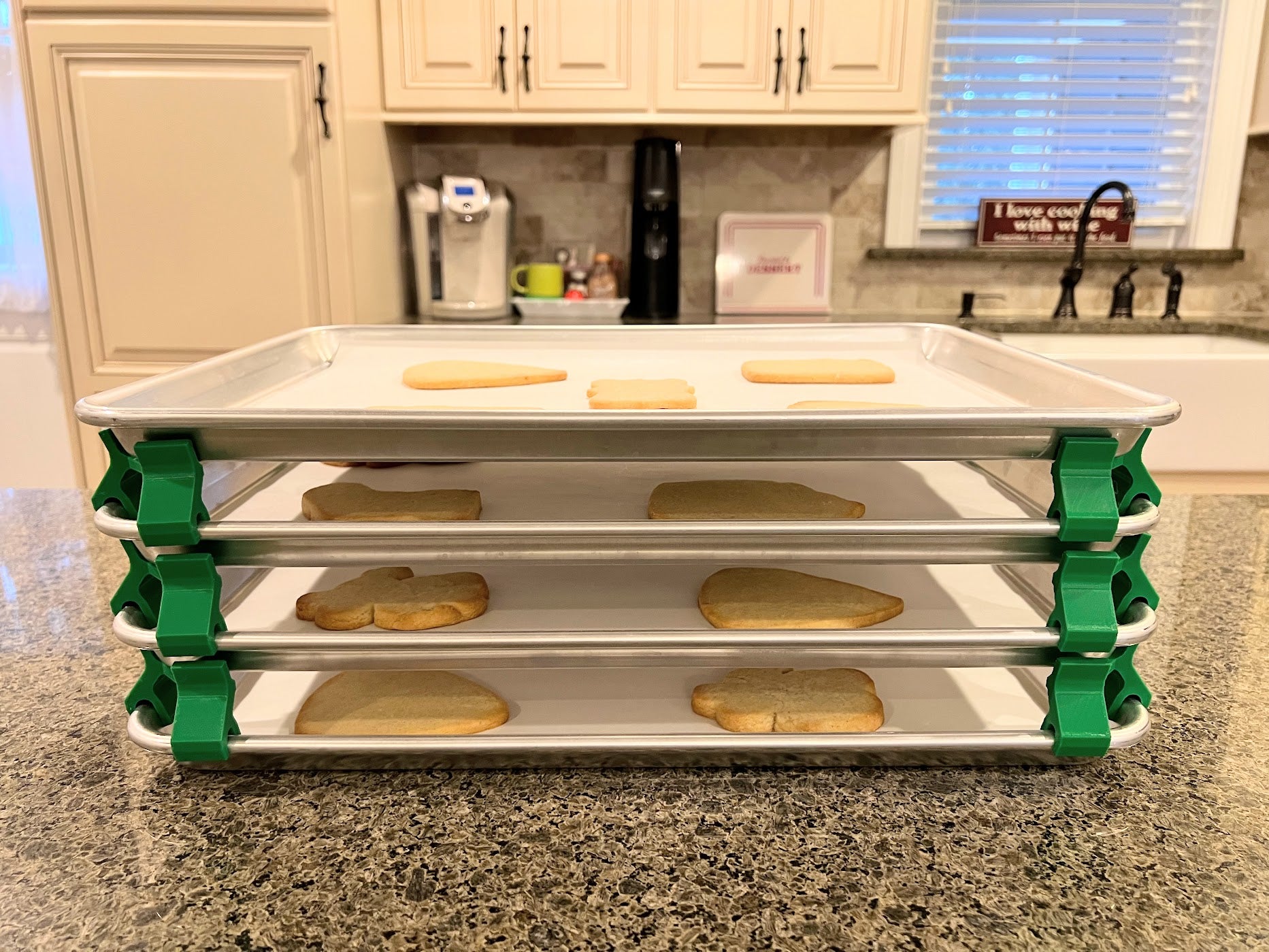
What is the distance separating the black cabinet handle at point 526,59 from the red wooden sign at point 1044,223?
4.30 feet

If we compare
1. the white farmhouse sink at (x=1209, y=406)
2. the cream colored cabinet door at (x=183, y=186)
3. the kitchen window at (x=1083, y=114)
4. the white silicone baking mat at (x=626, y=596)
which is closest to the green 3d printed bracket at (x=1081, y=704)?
the white silicone baking mat at (x=626, y=596)

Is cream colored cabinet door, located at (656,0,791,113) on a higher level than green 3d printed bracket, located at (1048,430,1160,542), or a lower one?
higher

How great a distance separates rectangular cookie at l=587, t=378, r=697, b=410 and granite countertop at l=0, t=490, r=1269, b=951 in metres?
0.27

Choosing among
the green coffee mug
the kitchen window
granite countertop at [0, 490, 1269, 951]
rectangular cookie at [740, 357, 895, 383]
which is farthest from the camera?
the kitchen window

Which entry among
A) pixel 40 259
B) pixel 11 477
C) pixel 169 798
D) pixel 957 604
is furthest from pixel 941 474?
pixel 11 477

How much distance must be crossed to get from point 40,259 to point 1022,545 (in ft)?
9.88

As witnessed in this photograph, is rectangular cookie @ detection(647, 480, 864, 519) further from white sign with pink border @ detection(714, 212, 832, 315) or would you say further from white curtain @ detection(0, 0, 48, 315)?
white curtain @ detection(0, 0, 48, 315)

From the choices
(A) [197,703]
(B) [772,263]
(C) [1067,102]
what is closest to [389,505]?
(A) [197,703]

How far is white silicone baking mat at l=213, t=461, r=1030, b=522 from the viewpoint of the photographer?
69 centimetres

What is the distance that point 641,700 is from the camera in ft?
1.59

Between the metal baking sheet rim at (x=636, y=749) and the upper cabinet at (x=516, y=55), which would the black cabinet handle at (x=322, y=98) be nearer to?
the upper cabinet at (x=516, y=55)

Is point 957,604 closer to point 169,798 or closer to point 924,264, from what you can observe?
point 169,798

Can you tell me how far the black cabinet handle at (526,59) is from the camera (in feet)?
6.59

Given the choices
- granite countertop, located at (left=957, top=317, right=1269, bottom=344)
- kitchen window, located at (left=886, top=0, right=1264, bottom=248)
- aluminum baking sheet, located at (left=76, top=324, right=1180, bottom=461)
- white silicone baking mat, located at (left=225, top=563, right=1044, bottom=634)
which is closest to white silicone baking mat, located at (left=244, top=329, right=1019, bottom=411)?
aluminum baking sheet, located at (left=76, top=324, right=1180, bottom=461)
